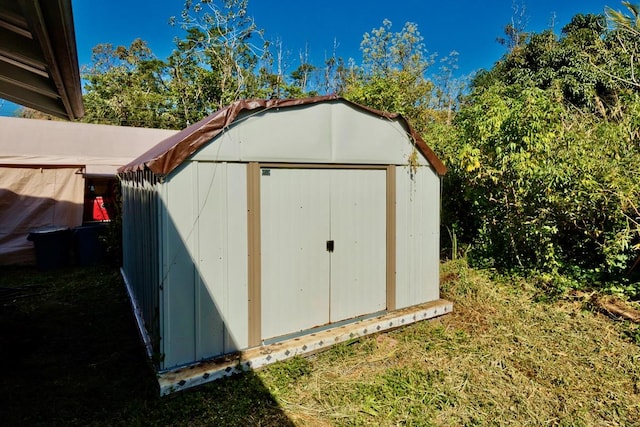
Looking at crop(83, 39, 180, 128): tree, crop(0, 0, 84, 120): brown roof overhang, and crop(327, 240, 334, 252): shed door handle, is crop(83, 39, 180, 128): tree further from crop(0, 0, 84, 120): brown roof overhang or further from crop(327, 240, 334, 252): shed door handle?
crop(327, 240, 334, 252): shed door handle

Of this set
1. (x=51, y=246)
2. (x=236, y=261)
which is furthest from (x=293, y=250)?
(x=51, y=246)

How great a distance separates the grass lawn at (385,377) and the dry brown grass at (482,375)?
0.01 m

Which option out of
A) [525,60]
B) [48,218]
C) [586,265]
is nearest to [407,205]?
[586,265]

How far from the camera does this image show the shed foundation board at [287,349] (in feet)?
10.1

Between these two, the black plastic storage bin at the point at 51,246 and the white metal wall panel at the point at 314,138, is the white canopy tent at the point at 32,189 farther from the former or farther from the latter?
the white metal wall panel at the point at 314,138

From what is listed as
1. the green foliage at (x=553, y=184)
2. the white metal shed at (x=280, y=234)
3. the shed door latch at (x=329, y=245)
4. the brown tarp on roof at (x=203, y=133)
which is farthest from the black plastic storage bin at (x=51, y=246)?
the green foliage at (x=553, y=184)

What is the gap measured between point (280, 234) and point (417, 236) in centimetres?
183

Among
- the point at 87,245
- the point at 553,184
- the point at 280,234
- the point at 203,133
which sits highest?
the point at 203,133

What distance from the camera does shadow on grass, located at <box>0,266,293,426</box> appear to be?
2.92 meters

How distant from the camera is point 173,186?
3.12 m

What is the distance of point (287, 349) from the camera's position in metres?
3.58

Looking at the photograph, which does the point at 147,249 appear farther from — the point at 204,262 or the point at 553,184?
the point at 553,184

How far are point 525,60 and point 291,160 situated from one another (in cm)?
1564

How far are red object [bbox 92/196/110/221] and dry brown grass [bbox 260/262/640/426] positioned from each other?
1022cm
